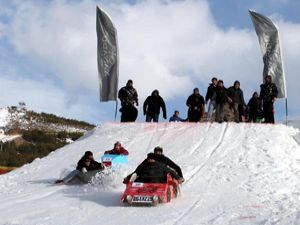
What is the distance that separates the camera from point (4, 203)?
12016 mm

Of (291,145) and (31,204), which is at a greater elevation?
(291,145)

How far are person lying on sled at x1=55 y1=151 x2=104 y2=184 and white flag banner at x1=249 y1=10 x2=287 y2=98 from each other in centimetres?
881

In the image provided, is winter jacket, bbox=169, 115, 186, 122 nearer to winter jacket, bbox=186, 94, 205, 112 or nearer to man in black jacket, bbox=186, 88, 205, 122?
man in black jacket, bbox=186, 88, 205, 122

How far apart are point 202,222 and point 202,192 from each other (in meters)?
3.01

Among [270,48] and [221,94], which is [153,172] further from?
[270,48]

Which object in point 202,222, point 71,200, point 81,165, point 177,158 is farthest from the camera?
point 177,158

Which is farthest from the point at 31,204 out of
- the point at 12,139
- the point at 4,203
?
the point at 12,139

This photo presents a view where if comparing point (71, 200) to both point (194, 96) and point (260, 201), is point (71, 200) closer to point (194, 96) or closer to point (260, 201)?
point (260, 201)

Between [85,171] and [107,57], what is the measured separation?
8482 millimetres

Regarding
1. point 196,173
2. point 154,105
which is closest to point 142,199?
point 196,173

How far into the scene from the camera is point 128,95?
19.5 metres

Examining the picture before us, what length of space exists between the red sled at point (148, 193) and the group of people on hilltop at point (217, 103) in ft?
24.6

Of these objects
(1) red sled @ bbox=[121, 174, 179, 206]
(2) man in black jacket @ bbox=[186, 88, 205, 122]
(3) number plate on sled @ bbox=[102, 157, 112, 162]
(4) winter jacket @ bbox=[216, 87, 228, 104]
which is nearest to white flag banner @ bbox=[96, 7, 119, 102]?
(2) man in black jacket @ bbox=[186, 88, 205, 122]

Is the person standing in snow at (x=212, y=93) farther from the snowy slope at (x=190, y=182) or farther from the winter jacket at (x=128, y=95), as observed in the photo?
the winter jacket at (x=128, y=95)
